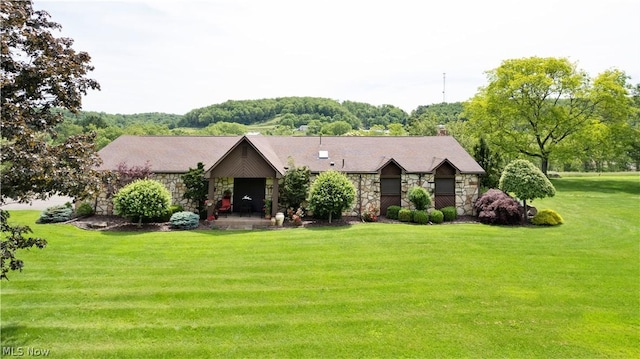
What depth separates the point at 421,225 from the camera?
2111 cm

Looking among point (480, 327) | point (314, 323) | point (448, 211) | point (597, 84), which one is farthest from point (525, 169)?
point (597, 84)

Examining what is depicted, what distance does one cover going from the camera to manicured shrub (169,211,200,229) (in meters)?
19.7

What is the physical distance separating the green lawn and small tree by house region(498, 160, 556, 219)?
342 cm

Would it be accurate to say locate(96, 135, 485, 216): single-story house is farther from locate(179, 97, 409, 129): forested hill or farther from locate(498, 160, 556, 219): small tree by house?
locate(179, 97, 409, 129): forested hill

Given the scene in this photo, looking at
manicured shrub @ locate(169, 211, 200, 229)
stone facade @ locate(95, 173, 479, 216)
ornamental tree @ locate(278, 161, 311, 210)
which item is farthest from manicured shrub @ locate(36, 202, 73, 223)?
ornamental tree @ locate(278, 161, 311, 210)

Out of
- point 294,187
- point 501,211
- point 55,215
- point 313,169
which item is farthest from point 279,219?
point 501,211

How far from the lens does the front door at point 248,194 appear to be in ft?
77.0

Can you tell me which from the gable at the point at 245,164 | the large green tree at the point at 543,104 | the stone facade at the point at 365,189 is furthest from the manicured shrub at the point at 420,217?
the large green tree at the point at 543,104

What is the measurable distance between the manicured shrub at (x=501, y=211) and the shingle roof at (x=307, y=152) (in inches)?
98.4

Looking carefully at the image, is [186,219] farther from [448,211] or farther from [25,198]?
[448,211]

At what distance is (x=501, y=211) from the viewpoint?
69.3ft

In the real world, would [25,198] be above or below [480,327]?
above

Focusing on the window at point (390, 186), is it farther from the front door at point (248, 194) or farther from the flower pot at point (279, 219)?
the front door at point (248, 194)

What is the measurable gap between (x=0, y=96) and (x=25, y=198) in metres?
2.20
